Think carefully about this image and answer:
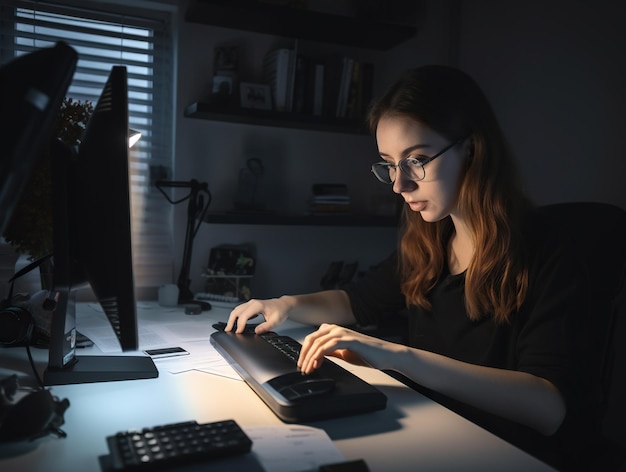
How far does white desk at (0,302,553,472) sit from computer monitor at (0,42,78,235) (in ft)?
→ 1.06

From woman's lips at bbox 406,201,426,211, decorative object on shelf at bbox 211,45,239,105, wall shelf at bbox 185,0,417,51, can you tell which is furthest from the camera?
decorative object on shelf at bbox 211,45,239,105

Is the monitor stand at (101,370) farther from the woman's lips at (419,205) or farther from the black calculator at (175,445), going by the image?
the woman's lips at (419,205)

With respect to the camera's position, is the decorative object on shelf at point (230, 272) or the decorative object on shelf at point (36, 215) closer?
the decorative object on shelf at point (36, 215)

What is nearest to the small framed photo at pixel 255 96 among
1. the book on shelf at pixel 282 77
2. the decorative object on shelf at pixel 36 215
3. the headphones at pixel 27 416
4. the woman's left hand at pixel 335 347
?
the book on shelf at pixel 282 77

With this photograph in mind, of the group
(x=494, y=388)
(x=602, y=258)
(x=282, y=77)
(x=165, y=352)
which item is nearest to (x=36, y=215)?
(x=165, y=352)

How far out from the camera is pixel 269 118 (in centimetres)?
212

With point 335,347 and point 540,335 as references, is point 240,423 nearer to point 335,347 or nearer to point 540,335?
point 335,347

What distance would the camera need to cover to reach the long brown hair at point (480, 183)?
1.24 m

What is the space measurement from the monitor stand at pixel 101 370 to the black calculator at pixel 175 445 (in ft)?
1.10

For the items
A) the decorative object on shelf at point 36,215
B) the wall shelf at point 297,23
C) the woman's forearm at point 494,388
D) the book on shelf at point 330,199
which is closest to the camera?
the woman's forearm at point 494,388

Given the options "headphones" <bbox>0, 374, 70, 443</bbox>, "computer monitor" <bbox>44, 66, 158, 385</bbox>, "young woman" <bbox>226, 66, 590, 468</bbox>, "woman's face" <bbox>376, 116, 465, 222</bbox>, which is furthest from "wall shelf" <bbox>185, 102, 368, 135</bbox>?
"headphones" <bbox>0, 374, 70, 443</bbox>

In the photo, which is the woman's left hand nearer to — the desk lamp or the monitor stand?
the monitor stand

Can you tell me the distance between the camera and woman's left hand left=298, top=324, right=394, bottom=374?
1.01 metres

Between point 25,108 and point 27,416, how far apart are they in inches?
16.4
